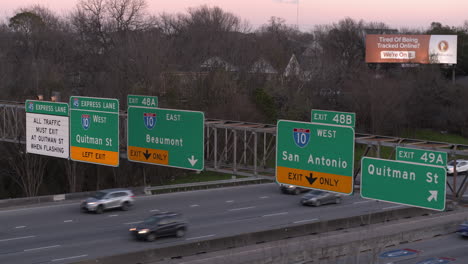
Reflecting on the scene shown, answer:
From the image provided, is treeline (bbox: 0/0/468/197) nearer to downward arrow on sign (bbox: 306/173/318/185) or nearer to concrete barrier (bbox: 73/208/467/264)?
concrete barrier (bbox: 73/208/467/264)

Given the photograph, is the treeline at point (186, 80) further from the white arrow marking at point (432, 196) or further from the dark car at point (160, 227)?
the white arrow marking at point (432, 196)

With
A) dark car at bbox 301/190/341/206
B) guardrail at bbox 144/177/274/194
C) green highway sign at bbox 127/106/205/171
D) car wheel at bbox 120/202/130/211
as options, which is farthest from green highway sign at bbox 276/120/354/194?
guardrail at bbox 144/177/274/194

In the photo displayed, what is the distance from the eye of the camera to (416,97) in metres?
49.9

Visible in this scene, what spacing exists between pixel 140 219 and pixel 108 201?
2.27m

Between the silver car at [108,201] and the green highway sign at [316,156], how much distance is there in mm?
15612

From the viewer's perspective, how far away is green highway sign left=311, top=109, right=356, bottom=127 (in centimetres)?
1516

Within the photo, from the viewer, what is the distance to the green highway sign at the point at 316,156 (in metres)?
12.1

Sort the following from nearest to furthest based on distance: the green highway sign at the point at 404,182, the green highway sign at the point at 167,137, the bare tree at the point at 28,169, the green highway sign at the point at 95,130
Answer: the green highway sign at the point at 404,182 → the green highway sign at the point at 167,137 → the green highway sign at the point at 95,130 → the bare tree at the point at 28,169

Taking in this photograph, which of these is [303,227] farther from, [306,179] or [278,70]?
[278,70]

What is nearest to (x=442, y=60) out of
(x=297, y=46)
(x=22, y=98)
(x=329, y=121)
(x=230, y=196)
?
(x=297, y=46)

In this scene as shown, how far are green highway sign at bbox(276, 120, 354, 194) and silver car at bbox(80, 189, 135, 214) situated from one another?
1561 cm

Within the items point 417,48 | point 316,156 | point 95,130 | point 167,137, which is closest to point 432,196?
point 316,156

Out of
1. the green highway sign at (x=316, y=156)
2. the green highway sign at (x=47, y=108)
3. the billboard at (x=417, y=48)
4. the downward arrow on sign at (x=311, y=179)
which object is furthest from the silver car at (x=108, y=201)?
the billboard at (x=417, y=48)

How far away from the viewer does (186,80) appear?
42.4 m
